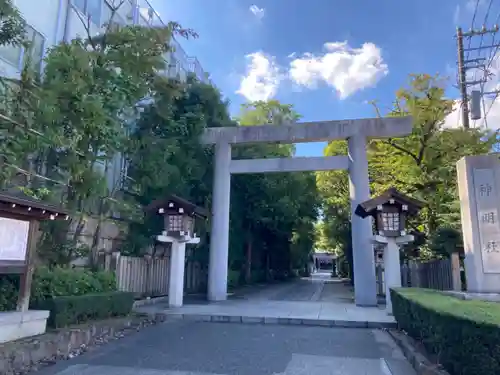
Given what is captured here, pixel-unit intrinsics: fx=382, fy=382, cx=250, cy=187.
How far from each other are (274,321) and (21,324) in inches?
198

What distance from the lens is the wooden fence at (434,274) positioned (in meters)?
9.61

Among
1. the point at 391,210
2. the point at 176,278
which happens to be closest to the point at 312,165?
the point at 391,210

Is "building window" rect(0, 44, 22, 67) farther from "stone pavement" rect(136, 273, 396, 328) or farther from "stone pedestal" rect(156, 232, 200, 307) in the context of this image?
"stone pavement" rect(136, 273, 396, 328)

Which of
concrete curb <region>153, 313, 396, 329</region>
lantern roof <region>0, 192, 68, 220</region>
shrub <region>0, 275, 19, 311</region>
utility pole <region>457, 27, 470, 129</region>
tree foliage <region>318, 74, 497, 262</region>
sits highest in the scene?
utility pole <region>457, 27, 470, 129</region>

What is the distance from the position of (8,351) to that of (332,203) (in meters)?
17.3

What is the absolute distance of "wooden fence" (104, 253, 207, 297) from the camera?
1034cm

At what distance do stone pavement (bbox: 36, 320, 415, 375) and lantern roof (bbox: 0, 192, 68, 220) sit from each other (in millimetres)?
2307

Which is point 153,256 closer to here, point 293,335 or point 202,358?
point 293,335

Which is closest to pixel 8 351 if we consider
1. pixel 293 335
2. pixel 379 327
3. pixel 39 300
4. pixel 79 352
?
pixel 79 352

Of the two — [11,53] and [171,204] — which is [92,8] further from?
[171,204]

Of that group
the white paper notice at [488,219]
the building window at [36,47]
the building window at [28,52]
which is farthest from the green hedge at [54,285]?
→ the white paper notice at [488,219]

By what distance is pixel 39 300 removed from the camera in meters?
6.46

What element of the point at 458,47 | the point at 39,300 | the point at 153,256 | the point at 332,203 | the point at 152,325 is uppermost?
the point at 458,47

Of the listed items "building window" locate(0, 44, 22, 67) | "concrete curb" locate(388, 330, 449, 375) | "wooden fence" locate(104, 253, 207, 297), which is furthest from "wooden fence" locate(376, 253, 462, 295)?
"building window" locate(0, 44, 22, 67)
